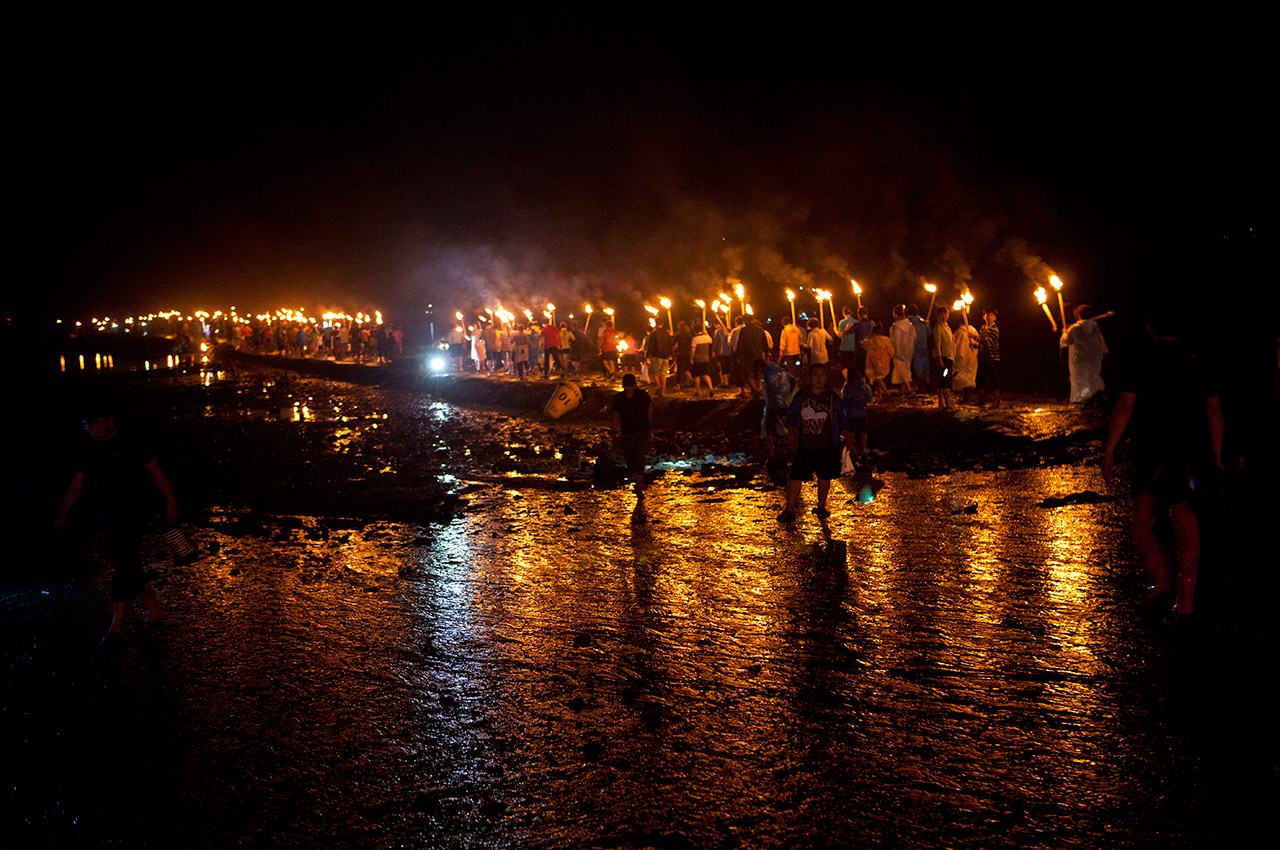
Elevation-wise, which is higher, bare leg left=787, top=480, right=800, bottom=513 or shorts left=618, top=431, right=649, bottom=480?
shorts left=618, top=431, right=649, bottom=480

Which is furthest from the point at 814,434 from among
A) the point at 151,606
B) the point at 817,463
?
the point at 151,606

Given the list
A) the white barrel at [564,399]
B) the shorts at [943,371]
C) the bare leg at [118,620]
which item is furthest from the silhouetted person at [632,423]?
the shorts at [943,371]

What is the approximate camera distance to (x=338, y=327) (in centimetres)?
5553

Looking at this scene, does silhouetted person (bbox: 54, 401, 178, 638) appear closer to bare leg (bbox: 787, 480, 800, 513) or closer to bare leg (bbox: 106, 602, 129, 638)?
bare leg (bbox: 106, 602, 129, 638)

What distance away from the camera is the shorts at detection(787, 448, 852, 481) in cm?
927

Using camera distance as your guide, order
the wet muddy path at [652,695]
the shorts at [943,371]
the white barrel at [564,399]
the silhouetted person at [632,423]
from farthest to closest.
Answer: the white barrel at [564,399] → the shorts at [943,371] → the silhouetted person at [632,423] → the wet muddy path at [652,695]

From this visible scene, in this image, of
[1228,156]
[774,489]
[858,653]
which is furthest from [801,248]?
[858,653]

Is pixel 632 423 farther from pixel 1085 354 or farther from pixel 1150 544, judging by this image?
pixel 1085 354

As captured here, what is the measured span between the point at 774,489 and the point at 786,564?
13.2ft

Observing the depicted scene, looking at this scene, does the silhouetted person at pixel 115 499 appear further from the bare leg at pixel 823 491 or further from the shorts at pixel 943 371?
the shorts at pixel 943 371

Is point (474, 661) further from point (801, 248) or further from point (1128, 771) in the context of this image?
point (801, 248)

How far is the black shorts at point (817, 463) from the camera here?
9.27 m

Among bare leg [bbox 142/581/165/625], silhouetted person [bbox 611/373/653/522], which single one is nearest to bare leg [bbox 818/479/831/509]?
silhouetted person [bbox 611/373/653/522]

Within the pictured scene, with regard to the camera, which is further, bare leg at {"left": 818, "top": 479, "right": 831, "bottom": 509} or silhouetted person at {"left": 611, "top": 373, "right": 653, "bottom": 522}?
silhouetted person at {"left": 611, "top": 373, "right": 653, "bottom": 522}
